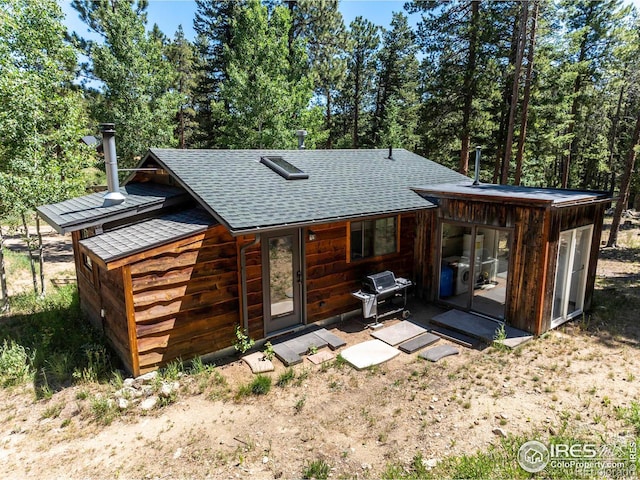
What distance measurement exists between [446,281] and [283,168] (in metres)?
4.89

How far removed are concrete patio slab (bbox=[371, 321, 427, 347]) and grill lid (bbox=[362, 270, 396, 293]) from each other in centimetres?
84

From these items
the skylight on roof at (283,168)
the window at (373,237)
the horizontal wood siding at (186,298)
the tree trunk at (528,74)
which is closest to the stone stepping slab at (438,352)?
the window at (373,237)

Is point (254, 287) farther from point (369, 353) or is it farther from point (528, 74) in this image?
point (528, 74)

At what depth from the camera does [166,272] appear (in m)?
6.00

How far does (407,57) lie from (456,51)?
353 inches

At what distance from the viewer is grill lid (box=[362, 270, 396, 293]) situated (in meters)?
8.20

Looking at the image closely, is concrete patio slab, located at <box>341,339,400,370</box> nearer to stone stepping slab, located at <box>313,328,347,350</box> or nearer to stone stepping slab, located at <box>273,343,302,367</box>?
stone stepping slab, located at <box>313,328,347,350</box>

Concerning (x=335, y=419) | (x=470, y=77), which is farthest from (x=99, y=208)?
(x=470, y=77)

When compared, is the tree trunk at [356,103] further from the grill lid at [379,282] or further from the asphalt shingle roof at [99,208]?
the asphalt shingle roof at [99,208]

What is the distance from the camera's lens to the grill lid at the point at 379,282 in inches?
323

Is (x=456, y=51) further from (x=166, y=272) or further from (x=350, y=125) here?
(x=166, y=272)

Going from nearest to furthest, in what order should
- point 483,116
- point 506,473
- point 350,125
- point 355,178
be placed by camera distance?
point 506,473, point 355,178, point 483,116, point 350,125

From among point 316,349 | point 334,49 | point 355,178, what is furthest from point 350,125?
point 316,349

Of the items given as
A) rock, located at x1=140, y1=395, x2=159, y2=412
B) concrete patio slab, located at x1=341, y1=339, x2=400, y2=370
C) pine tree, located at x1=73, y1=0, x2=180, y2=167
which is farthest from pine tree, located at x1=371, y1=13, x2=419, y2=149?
rock, located at x1=140, y1=395, x2=159, y2=412
